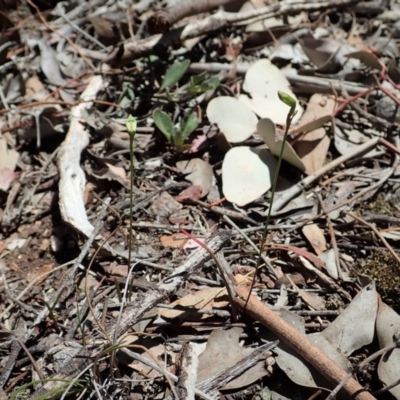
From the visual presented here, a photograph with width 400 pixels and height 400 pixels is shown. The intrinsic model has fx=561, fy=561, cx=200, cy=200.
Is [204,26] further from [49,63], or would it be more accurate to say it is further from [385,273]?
[385,273]

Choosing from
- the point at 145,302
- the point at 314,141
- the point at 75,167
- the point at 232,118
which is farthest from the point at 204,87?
the point at 145,302

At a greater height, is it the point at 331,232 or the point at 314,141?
→ the point at 314,141

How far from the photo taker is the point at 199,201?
6.14 ft

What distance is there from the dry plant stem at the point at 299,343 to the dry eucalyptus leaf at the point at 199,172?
48 cm

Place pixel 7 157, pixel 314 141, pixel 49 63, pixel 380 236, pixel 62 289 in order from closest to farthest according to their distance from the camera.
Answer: pixel 62 289
pixel 380 236
pixel 314 141
pixel 7 157
pixel 49 63

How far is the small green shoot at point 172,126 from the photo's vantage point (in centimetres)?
199

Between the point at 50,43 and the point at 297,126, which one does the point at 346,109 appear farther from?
the point at 50,43

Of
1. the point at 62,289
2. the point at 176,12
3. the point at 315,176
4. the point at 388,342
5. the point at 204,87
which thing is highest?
the point at 176,12

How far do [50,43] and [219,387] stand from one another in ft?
5.92

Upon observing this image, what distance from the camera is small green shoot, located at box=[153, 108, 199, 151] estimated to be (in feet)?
6.54

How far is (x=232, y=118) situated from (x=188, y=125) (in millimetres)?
159

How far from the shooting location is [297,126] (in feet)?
6.70

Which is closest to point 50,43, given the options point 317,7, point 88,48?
point 88,48

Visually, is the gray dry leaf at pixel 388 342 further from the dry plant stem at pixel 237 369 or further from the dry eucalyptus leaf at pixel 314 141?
the dry eucalyptus leaf at pixel 314 141
